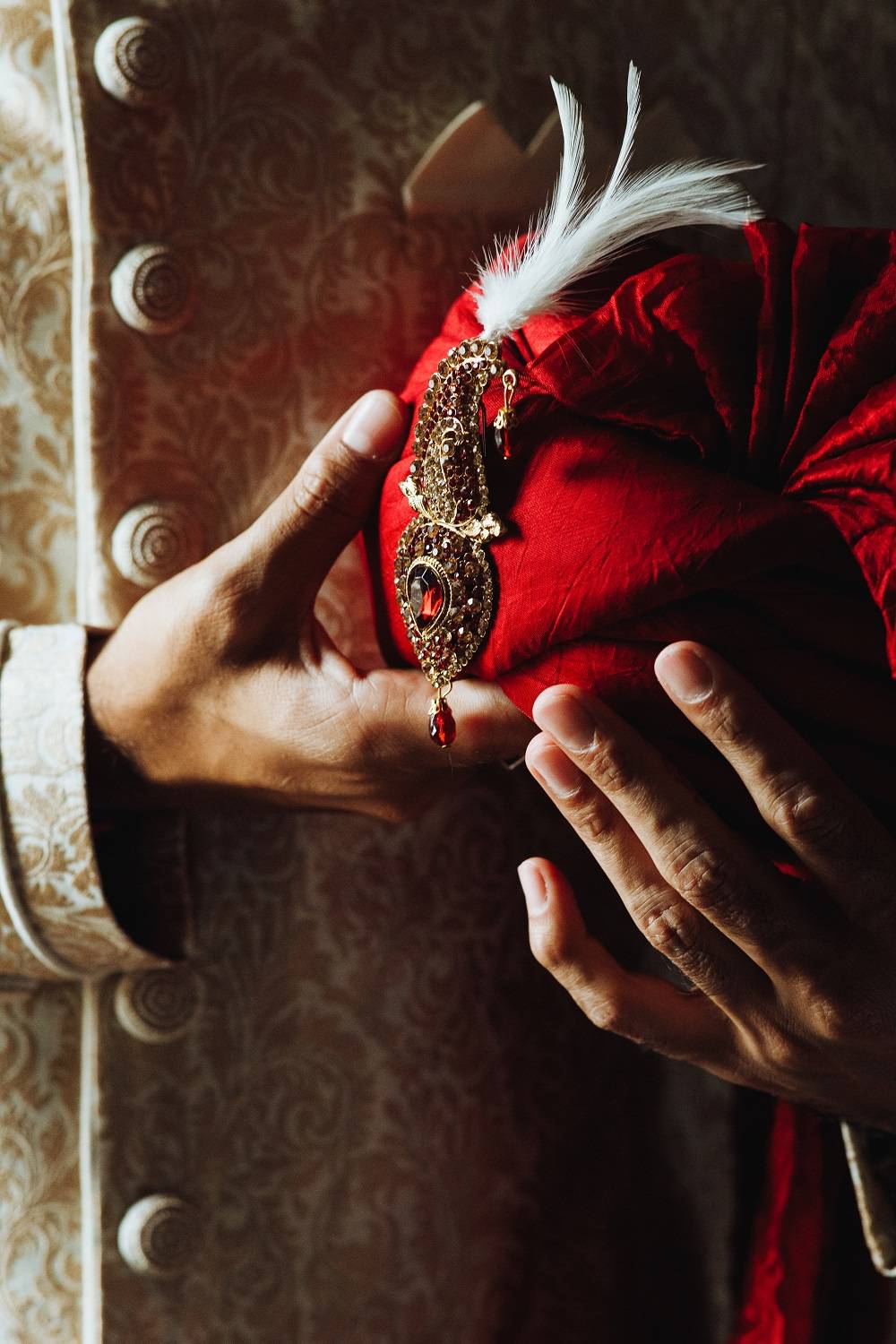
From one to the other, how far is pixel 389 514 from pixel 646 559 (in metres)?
0.20

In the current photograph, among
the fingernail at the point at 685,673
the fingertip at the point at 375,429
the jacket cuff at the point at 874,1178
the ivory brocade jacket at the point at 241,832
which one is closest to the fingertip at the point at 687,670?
the fingernail at the point at 685,673

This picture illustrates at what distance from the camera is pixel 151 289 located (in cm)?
76

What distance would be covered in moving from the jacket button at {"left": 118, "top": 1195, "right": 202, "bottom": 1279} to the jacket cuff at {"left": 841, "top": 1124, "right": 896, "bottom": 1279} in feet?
1.67

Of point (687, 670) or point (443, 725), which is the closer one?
point (687, 670)

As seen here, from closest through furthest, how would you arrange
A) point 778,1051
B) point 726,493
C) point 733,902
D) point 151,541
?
point 726,493 → point 733,902 → point 778,1051 → point 151,541

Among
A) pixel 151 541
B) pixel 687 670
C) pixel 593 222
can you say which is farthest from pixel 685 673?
pixel 151 541

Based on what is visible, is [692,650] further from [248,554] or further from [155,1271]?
[155,1271]

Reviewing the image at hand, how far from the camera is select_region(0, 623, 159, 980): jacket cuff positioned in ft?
2.43

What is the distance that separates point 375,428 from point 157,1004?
480mm

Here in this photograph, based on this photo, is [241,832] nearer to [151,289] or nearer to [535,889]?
[535,889]

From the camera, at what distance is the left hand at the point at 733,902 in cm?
52

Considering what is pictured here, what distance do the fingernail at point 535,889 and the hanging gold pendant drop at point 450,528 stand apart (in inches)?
6.1

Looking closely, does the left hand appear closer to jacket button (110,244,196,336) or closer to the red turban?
the red turban

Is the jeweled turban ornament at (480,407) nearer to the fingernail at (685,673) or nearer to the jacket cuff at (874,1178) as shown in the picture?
the fingernail at (685,673)
